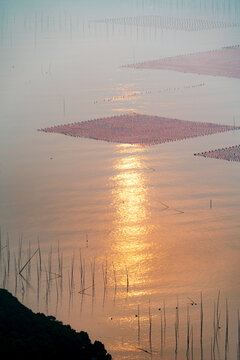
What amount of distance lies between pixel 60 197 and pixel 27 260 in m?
1.54

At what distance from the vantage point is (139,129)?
945 centimetres

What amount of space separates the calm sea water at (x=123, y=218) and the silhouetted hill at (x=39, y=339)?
0.92 ft

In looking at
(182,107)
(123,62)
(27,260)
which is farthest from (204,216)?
(123,62)

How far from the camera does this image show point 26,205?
6.49 m

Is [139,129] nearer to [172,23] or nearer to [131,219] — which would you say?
[131,219]

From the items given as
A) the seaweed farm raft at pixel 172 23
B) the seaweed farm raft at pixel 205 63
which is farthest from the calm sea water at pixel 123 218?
the seaweed farm raft at pixel 172 23

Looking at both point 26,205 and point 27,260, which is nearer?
point 27,260

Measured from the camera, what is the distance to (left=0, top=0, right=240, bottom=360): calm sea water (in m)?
4.44

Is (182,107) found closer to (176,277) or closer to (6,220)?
(6,220)

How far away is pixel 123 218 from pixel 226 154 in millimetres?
2415

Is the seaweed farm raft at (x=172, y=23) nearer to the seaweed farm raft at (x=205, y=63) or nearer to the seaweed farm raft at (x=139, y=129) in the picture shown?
the seaweed farm raft at (x=205, y=63)

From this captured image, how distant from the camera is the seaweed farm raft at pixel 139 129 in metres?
9.05

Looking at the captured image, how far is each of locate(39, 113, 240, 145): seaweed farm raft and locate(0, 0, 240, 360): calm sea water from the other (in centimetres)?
25

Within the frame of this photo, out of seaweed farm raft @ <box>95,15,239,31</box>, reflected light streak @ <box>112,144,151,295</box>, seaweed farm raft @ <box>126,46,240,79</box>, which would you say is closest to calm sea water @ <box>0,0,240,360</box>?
reflected light streak @ <box>112,144,151,295</box>
